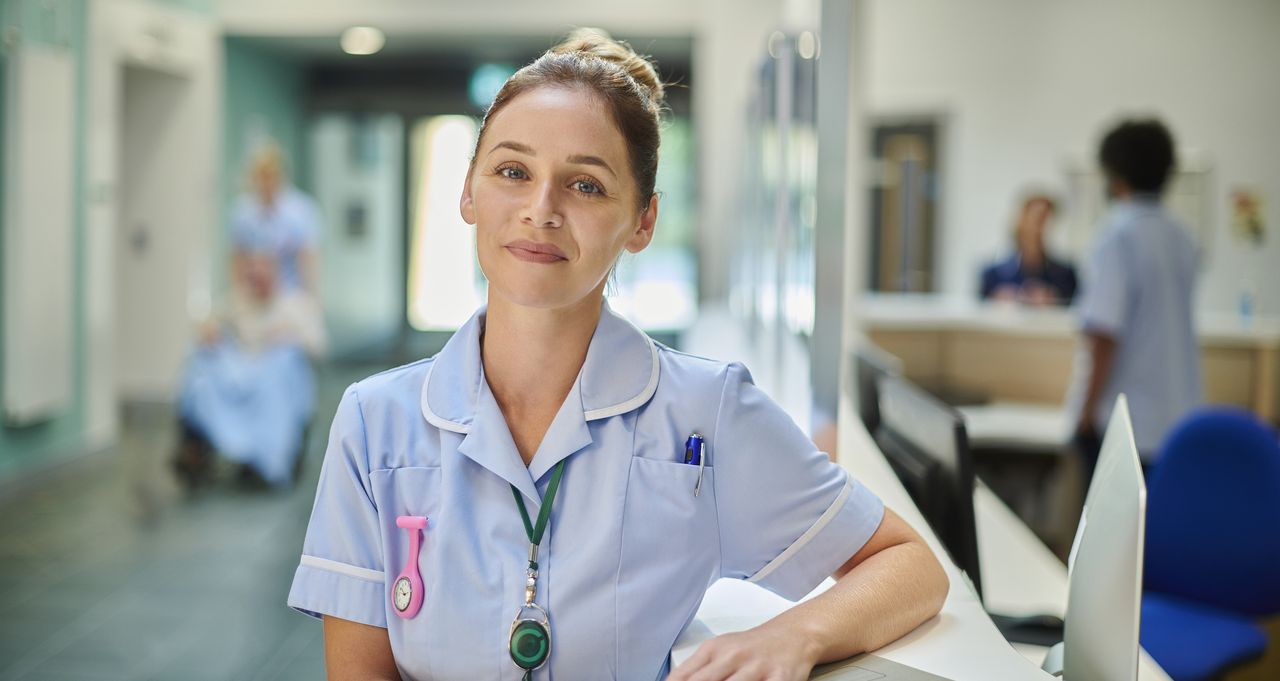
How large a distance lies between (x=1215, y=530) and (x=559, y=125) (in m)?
2.18

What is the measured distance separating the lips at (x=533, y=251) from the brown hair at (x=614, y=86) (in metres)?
0.14

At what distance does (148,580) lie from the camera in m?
4.44

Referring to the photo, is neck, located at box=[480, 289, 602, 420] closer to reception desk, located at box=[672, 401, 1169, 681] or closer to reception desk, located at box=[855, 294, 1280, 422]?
reception desk, located at box=[672, 401, 1169, 681]

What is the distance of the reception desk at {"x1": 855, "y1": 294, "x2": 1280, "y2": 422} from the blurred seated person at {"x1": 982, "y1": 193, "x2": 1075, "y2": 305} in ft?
0.62

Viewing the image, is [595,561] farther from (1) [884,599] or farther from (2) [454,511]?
(1) [884,599]

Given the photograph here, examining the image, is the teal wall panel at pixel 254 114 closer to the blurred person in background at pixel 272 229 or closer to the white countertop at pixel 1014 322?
the blurred person in background at pixel 272 229

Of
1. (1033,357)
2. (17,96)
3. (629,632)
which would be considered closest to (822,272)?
(629,632)

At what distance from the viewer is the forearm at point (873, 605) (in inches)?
47.4

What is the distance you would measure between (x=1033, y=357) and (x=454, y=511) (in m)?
4.81

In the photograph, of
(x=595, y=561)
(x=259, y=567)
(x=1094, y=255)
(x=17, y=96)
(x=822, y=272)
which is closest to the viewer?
(x=595, y=561)

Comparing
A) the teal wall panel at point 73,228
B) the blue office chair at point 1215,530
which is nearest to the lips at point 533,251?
the blue office chair at point 1215,530

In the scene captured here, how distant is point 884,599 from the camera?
1276 millimetres

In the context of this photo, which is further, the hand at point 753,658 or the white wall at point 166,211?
the white wall at point 166,211

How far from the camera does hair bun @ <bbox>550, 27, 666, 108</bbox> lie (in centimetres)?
134
